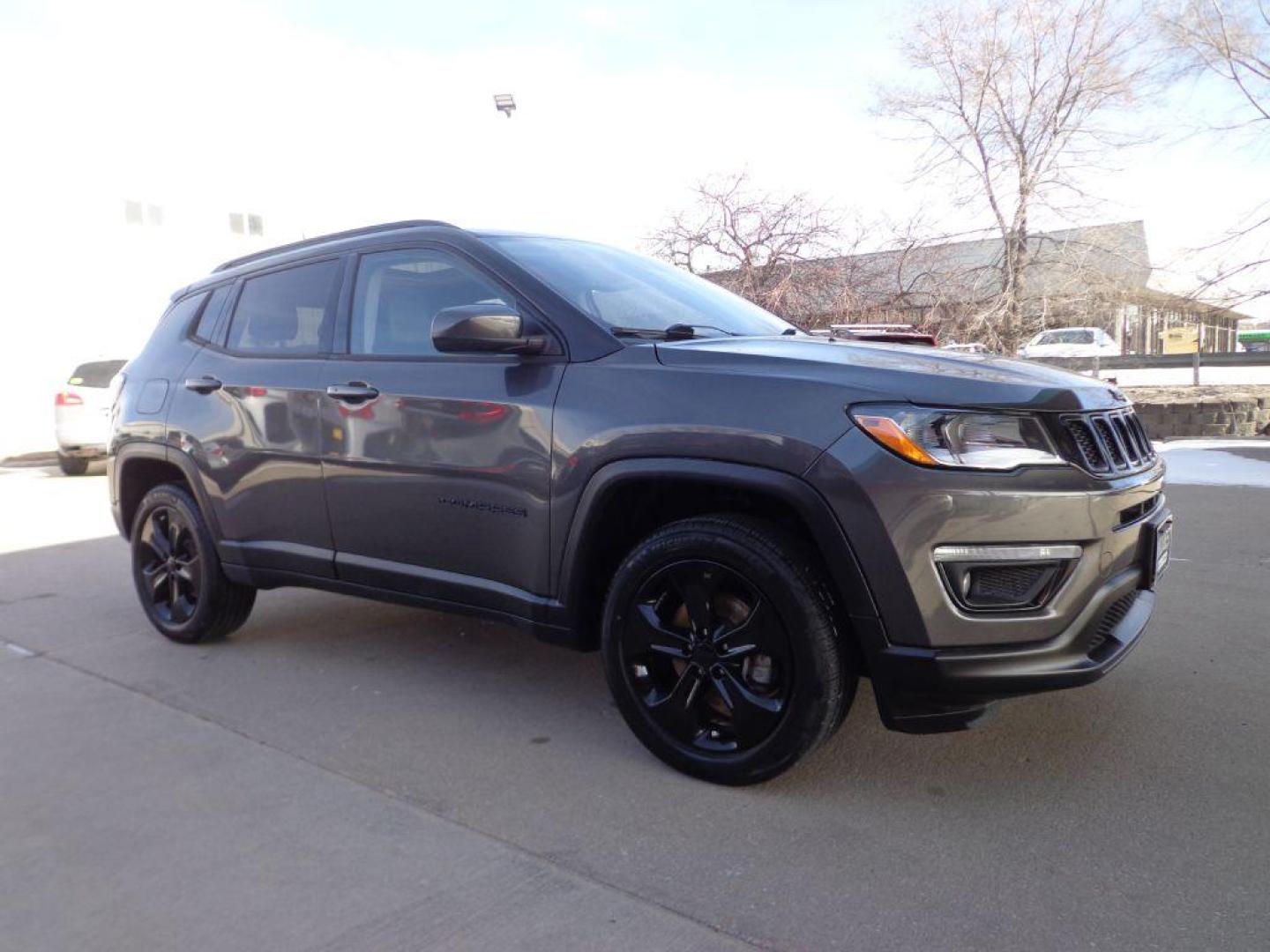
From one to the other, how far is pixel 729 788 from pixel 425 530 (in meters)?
1.43

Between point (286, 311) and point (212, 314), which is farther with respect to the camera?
point (212, 314)

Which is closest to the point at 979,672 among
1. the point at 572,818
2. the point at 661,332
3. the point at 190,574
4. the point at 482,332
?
the point at 572,818

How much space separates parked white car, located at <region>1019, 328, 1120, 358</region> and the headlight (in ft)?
56.9

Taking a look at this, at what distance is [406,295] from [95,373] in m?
11.7

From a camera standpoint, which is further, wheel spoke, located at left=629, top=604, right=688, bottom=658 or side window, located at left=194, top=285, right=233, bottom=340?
side window, located at left=194, top=285, right=233, bottom=340

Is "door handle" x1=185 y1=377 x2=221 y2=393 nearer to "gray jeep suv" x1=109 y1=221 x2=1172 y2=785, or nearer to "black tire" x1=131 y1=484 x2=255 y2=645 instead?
"gray jeep suv" x1=109 y1=221 x2=1172 y2=785

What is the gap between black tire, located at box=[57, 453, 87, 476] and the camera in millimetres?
13672

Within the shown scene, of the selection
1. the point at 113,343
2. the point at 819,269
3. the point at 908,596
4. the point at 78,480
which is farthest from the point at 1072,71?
the point at 113,343

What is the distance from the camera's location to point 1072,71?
17156 millimetres

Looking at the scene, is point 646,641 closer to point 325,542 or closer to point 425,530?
point 425,530

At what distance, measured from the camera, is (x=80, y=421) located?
13.3m

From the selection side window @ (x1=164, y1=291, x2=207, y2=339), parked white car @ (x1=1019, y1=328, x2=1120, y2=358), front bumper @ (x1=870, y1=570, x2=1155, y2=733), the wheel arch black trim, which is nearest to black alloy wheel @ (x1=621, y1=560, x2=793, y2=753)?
front bumper @ (x1=870, y1=570, x2=1155, y2=733)

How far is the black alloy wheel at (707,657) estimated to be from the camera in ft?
10.2

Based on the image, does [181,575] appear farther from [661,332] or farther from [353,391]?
[661,332]
